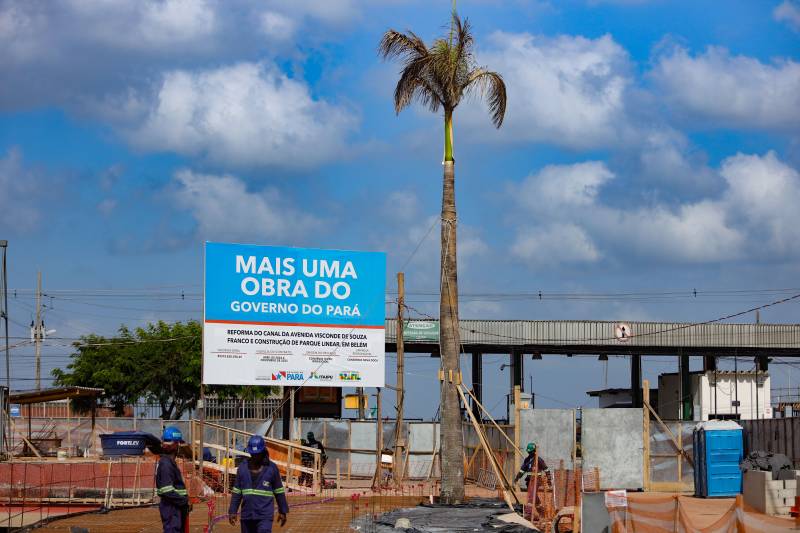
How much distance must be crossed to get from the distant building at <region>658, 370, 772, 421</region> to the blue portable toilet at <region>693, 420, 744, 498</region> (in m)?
21.3

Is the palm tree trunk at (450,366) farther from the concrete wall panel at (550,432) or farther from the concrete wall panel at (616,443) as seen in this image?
the concrete wall panel at (616,443)

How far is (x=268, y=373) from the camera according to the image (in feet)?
103

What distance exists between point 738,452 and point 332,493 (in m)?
11.2

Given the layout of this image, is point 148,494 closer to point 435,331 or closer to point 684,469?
point 684,469

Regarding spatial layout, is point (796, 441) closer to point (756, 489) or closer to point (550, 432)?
point (756, 489)

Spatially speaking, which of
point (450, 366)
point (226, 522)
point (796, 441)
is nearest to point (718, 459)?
point (796, 441)

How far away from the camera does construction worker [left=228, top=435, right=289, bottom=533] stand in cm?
1297

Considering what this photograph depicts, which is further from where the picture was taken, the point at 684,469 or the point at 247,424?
the point at 247,424

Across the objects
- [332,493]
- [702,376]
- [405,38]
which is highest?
[405,38]

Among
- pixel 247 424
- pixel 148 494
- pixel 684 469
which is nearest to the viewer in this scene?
pixel 148 494

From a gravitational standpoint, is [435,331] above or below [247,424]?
above

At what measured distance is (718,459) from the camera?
28.6 m

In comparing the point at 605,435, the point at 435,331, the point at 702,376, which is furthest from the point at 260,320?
the point at 702,376

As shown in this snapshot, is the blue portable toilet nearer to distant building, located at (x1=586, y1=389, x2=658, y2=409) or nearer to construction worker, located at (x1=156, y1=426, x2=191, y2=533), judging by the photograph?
construction worker, located at (x1=156, y1=426, x2=191, y2=533)
